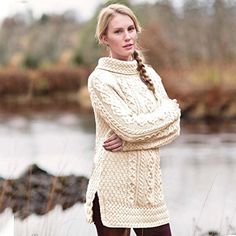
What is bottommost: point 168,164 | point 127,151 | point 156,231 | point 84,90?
point 156,231

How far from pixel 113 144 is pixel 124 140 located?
0.14 feet

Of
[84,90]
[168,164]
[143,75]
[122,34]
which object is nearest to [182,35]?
[84,90]

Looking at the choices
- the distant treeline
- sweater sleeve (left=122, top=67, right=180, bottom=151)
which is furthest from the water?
the distant treeline

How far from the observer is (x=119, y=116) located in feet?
9.73

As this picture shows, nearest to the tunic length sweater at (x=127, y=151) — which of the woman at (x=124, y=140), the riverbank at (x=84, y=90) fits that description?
the woman at (x=124, y=140)

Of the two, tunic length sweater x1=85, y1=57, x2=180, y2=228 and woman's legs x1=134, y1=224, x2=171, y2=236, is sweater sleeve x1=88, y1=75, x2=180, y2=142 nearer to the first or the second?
tunic length sweater x1=85, y1=57, x2=180, y2=228

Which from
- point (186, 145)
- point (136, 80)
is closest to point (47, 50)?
point (186, 145)

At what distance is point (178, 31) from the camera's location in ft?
83.9

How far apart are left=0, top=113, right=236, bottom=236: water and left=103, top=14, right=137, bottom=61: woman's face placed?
5.22 feet

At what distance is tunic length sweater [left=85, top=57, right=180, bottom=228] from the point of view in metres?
2.97

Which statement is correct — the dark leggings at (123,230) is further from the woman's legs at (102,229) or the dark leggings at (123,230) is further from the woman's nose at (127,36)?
the woman's nose at (127,36)

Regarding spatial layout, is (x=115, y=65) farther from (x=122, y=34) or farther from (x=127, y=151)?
(x=127, y=151)

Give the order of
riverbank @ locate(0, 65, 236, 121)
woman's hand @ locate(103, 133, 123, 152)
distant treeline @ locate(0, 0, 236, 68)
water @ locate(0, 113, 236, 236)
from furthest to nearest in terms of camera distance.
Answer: distant treeline @ locate(0, 0, 236, 68) < riverbank @ locate(0, 65, 236, 121) < water @ locate(0, 113, 236, 236) < woman's hand @ locate(103, 133, 123, 152)

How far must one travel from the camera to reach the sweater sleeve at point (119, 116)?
297cm
